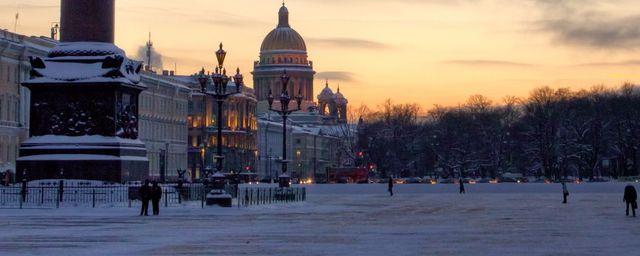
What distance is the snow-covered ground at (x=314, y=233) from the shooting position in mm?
24656

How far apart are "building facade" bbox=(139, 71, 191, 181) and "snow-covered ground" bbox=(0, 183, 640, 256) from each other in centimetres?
→ 8632

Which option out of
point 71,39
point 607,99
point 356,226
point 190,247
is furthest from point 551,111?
point 190,247

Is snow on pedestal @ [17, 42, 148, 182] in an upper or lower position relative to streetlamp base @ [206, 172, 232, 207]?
upper

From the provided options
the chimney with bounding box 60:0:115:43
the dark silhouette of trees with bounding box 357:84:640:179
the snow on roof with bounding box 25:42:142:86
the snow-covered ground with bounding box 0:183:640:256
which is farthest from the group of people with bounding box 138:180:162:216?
the dark silhouette of trees with bounding box 357:84:640:179

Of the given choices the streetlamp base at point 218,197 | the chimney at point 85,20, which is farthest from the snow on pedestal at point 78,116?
the streetlamp base at point 218,197

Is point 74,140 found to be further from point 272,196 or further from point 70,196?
point 272,196

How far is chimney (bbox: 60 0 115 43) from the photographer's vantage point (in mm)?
47000

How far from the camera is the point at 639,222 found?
36.9 meters

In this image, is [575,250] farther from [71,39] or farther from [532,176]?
[532,176]

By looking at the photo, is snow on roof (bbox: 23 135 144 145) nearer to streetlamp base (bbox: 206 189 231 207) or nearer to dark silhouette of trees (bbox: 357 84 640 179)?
streetlamp base (bbox: 206 189 231 207)

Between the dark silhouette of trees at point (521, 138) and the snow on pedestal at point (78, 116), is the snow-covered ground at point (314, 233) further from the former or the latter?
the dark silhouette of trees at point (521, 138)

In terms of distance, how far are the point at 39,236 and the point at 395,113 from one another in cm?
15314

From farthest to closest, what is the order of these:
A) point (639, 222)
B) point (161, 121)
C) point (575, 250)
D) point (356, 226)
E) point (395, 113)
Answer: point (395, 113), point (161, 121), point (639, 222), point (356, 226), point (575, 250)

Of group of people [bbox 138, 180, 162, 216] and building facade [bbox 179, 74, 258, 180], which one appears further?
building facade [bbox 179, 74, 258, 180]
